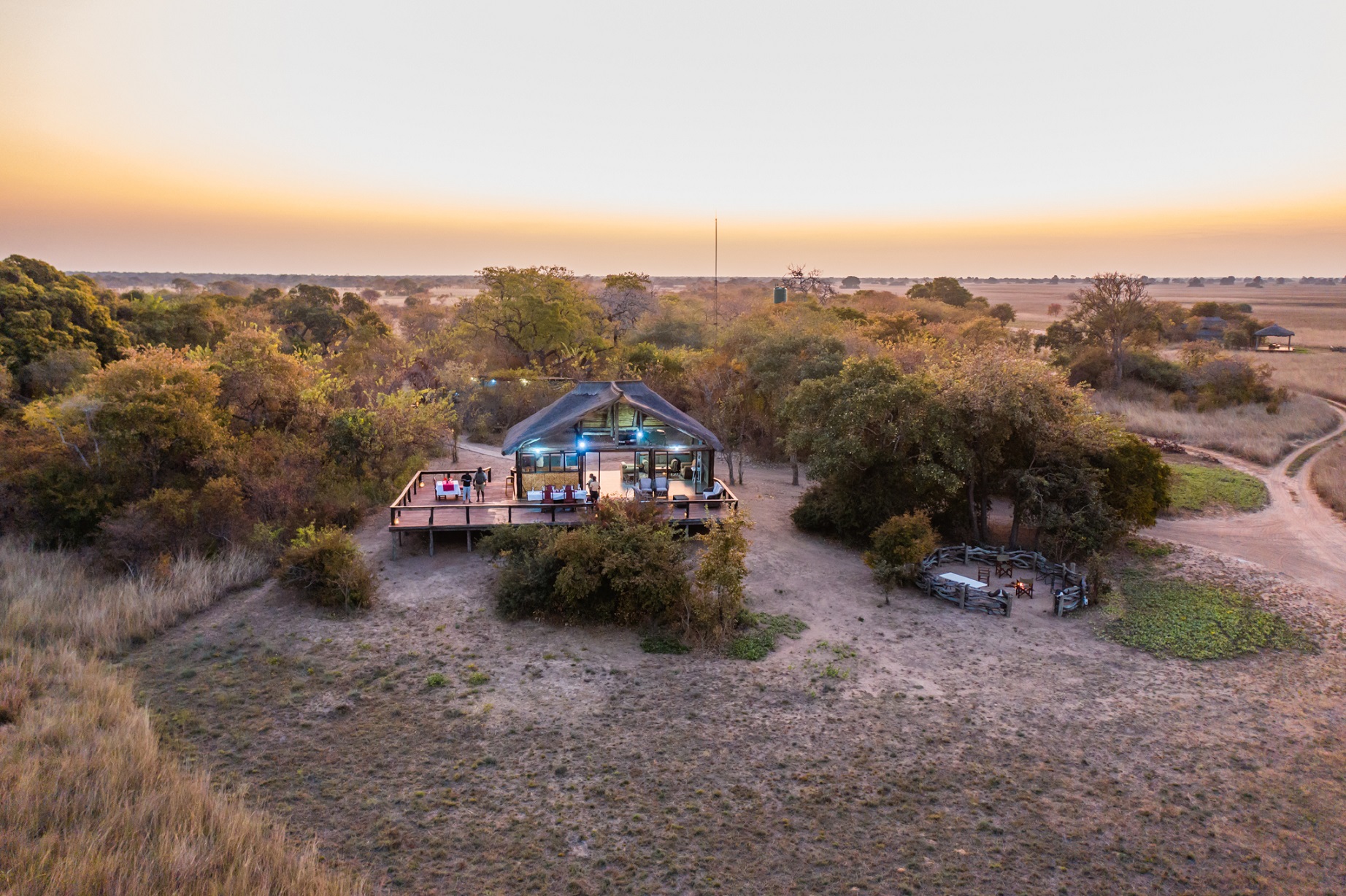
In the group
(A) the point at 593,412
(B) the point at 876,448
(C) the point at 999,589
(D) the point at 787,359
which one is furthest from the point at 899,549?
(D) the point at 787,359

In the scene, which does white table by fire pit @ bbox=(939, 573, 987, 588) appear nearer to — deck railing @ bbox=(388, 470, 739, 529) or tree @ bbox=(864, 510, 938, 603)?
tree @ bbox=(864, 510, 938, 603)

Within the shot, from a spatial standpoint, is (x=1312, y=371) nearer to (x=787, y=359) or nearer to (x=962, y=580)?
(x=787, y=359)

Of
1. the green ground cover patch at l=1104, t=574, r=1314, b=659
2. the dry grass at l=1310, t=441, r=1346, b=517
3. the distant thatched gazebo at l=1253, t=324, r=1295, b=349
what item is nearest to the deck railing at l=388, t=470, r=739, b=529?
the green ground cover patch at l=1104, t=574, r=1314, b=659

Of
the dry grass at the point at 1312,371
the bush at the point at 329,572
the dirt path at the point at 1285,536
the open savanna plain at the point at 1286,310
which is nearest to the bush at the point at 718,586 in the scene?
the bush at the point at 329,572

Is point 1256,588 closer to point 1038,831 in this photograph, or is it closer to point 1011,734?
point 1011,734

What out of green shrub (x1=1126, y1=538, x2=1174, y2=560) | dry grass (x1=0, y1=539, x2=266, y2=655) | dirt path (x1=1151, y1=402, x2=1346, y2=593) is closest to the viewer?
dry grass (x1=0, y1=539, x2=266, y2=655)

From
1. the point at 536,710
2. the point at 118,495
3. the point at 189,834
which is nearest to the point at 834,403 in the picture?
the point at 536,710
